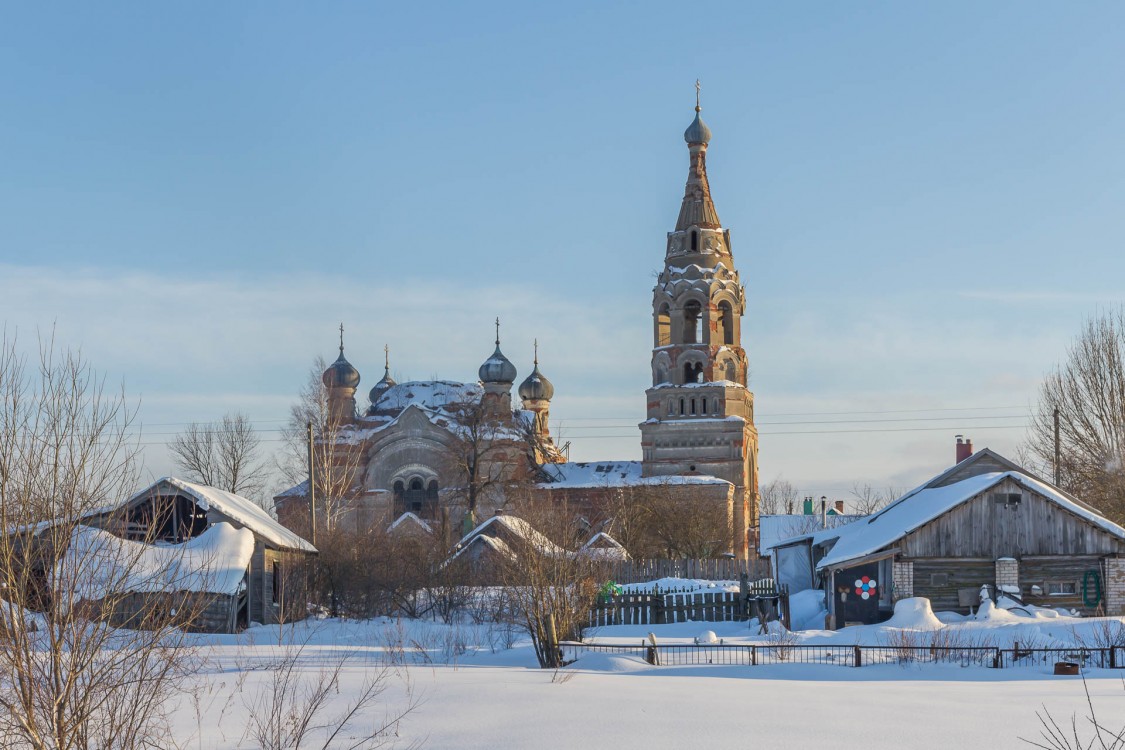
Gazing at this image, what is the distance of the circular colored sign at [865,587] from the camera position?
1091 inches

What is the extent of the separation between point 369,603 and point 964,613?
1351 cm

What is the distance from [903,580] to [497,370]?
38252mm

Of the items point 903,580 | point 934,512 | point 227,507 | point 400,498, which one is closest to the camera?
point 903,580

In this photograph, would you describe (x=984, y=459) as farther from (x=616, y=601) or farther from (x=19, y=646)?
(x=19, y=646)

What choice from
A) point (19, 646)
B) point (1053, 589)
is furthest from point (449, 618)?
point (19, 646)

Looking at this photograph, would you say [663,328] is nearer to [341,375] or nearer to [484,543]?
[341,375]

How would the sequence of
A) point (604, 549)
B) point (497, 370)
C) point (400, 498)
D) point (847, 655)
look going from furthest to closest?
1. point (497, 370)
2. point (400, 498)
3. point (604, 549)
4. point (847, 655)

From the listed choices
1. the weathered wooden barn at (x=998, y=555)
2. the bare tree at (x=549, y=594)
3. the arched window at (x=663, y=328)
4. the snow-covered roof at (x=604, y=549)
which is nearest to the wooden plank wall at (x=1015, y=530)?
the weathered wooden barn at (x=998, y=555)

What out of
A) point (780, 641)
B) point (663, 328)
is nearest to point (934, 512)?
point (780, 641)

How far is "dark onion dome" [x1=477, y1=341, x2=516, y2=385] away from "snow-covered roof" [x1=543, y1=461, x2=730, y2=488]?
557 centimetres

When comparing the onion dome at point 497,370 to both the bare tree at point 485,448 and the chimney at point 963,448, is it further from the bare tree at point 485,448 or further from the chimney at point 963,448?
the chimney at point 963,448

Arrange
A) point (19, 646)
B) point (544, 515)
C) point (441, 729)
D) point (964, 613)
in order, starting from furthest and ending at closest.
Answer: point (544, 515), point (964, 613), point (441, 729), point (19, 646)

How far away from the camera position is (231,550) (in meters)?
27.6

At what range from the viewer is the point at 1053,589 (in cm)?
2778
